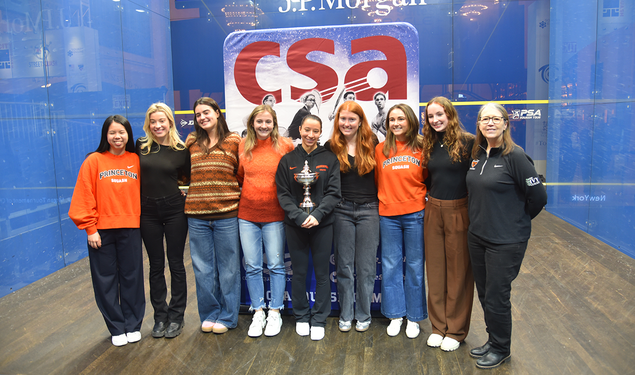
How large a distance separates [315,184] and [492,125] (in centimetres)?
107

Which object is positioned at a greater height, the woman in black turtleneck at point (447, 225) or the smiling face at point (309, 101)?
the smiling face at point (309, 101)

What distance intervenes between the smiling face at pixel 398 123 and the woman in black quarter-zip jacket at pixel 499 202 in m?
0.44

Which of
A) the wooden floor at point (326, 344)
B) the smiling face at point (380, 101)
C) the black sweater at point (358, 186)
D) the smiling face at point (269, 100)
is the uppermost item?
the smiling face at point (269, 100)

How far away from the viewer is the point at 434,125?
2.50 m

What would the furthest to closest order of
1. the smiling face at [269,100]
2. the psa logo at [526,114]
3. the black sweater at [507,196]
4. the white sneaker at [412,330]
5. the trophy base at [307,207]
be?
the psa logo at [526,114] → the smiling face at [269,100] → the white sneaker at [412,330] → the trophy base at [307,207] → the black sweater at [507,196]

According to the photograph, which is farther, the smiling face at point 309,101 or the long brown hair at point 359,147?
the smiling face at point 309,101

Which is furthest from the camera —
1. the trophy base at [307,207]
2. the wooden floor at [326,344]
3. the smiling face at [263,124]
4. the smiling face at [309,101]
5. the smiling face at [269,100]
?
the smiling face at [309,101]

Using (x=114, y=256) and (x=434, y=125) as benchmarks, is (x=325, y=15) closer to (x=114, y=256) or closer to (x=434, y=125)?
(x=434, y=125)

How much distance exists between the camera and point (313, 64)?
3699mm

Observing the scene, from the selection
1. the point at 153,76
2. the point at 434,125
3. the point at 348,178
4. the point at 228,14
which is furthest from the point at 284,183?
the point at 228,14

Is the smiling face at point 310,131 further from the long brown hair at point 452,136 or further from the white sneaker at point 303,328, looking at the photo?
the white sneaker at point 303,328

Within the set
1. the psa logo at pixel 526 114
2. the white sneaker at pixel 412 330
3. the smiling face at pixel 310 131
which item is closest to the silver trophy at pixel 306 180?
the smiling face at pixel 310 131

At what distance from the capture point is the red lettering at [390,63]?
344 centimetres

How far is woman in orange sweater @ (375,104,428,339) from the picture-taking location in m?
2.62
